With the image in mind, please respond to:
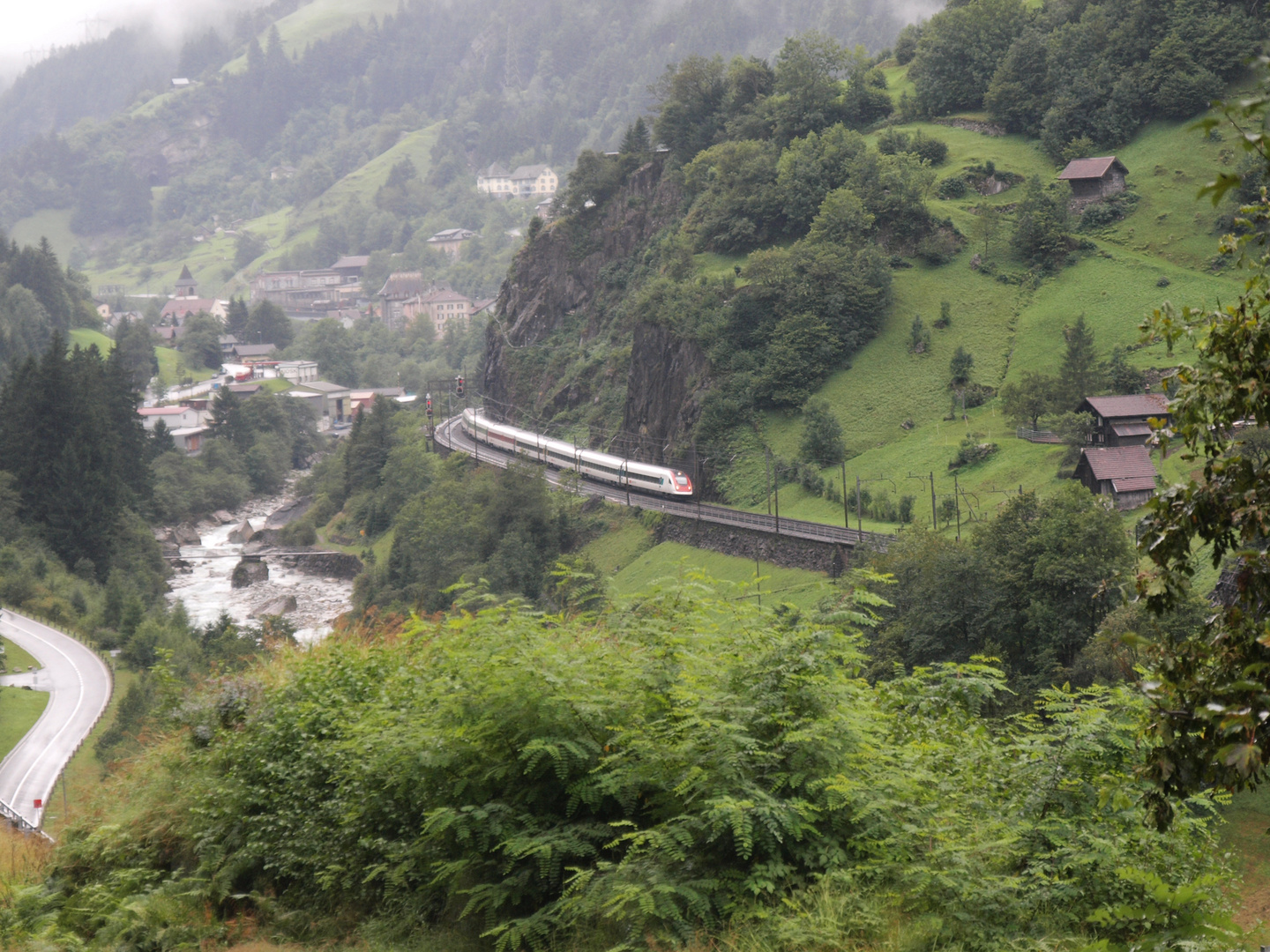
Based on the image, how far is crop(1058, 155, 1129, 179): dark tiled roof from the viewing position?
66.5 meters

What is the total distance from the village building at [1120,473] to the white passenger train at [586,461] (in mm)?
23460

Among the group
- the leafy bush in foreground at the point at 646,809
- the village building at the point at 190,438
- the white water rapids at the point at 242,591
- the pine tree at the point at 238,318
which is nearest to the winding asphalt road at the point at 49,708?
the white water rapids at the point at 242,591

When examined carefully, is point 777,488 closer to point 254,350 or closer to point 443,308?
point 254,350

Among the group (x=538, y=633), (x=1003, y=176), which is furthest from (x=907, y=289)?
(x=538, y=633)

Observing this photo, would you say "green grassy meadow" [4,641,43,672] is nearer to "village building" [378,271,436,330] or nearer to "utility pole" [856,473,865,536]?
"utility pole" [856,473,865,536]

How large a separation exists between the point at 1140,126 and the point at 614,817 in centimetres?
7715

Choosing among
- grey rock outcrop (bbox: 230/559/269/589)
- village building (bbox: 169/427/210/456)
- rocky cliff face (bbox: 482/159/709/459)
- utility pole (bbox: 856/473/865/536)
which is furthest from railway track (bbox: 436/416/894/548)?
village building (bbox: 169/427/210/456)

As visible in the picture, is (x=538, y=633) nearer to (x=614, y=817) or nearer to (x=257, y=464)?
(x=614, y=817)

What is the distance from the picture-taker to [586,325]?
3524 inches

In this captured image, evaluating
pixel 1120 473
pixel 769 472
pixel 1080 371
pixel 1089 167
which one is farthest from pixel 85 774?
pixel 1089 167

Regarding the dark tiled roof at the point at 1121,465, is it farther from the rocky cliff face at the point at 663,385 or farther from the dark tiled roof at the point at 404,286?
the dark tiled roof at the point at 404,286

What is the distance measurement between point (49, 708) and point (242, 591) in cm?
3560

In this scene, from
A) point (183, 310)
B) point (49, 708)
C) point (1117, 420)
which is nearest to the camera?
point (49, 708)

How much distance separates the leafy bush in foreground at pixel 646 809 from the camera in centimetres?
732
